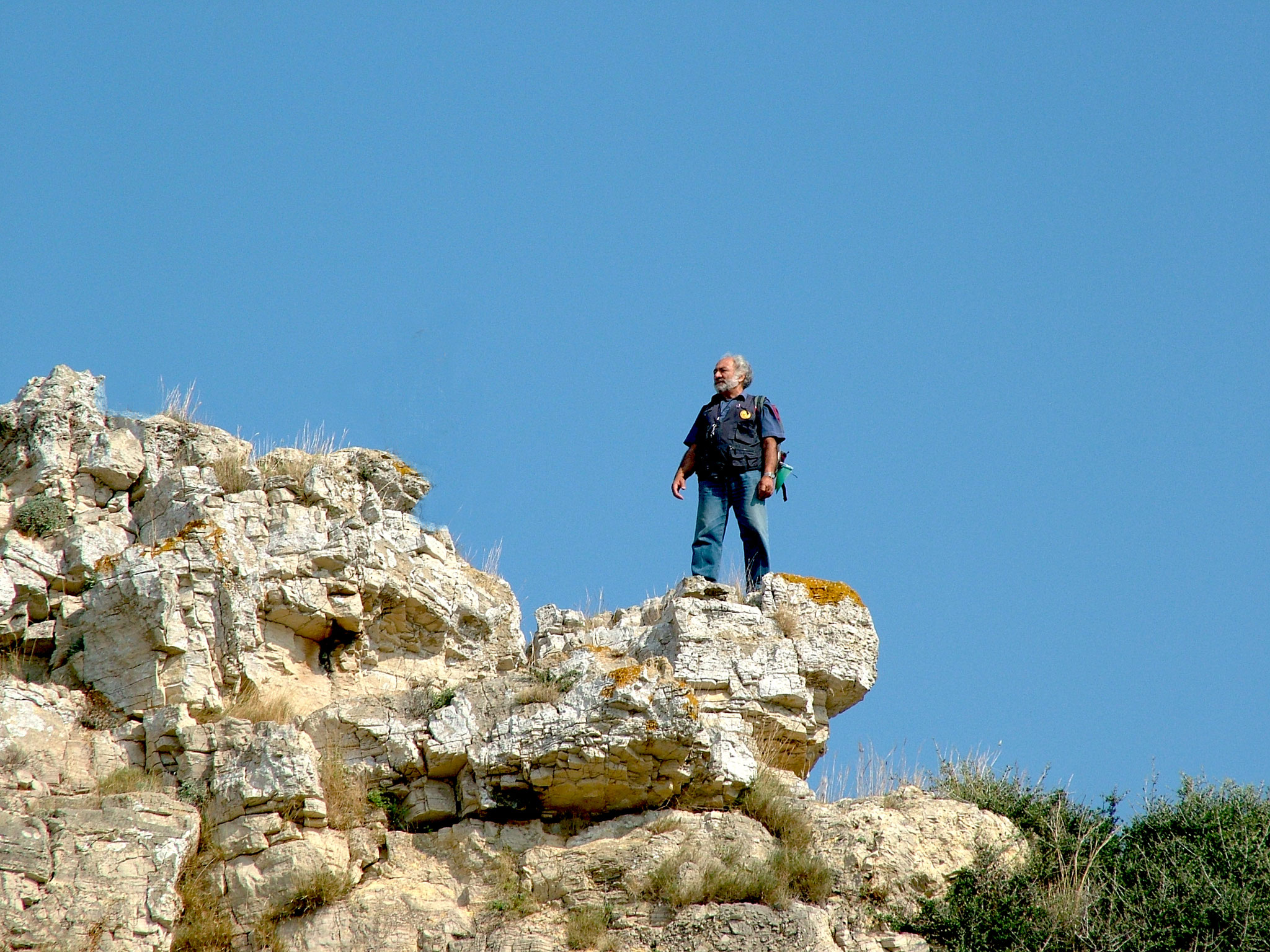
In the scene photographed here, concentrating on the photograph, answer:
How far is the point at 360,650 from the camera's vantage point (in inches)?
485

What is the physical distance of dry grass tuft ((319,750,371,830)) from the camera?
10.2 meters

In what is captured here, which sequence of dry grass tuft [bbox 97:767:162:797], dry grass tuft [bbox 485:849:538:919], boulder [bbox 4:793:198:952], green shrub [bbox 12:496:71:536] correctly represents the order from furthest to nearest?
1. green shrub [bbox 12:496:71:536]
2. dry grass tuft [bbox 97:767:162:797]
3. dry grass tuft [bbox 485:849:538:919]
4. boulder [bbox 4:793:198:952]

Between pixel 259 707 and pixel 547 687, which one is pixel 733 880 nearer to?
pixel 547 687

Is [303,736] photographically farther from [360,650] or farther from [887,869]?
[887,869]

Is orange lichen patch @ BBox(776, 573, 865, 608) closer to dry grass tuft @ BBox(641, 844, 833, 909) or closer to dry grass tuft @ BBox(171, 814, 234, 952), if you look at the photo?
dry grass tuft @ BBox(641, 844, 833, 909)

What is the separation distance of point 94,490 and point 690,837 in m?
6.38

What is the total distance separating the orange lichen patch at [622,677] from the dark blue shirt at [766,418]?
3700mm

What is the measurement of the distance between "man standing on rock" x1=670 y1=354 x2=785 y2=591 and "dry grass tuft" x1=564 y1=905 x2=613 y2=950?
404 centimetres

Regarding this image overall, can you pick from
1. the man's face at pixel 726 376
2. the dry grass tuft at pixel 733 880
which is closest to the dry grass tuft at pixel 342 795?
the dry grass tuft at pixel 733 880

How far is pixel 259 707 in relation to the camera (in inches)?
435


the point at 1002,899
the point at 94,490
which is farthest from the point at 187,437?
the point at 1002,899

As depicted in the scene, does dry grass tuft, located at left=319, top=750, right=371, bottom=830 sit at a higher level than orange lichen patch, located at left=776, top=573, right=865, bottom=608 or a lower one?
lower

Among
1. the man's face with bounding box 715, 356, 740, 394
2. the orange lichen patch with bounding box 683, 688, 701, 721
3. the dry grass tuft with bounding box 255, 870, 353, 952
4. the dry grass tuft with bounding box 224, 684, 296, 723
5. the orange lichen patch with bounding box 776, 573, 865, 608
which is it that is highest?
the man's face with bounding box 715, 356, 740, 394

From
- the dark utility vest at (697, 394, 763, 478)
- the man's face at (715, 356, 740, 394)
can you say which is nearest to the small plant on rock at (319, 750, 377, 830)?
the dark utility vest at (697, 394, 763, 478)
